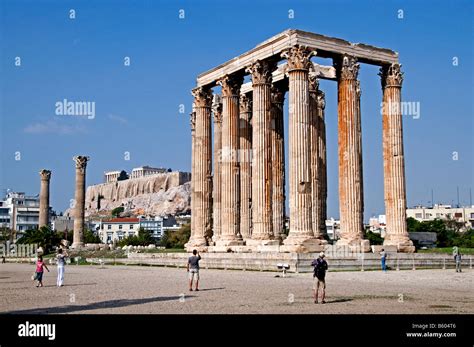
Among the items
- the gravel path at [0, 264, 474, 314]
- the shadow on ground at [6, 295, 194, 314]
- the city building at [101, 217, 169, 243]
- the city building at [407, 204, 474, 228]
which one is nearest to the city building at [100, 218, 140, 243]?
the city building at [101, 217, 169, 243]

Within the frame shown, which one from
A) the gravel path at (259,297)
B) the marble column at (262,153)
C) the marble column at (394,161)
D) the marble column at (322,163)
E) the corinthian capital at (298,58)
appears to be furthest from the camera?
the marble column at (322,163)

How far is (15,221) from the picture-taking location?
18162cm

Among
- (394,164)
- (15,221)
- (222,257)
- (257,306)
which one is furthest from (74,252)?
(15,221)

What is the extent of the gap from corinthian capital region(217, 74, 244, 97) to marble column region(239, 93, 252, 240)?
389cm

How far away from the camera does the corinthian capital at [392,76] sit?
44469 millimetres

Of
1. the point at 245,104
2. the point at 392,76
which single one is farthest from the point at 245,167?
the point at 392,76

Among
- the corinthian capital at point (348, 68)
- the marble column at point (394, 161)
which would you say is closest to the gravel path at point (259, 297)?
the marble column at point (394, 161)

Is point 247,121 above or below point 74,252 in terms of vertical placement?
above

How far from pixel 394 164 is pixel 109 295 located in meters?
27.0

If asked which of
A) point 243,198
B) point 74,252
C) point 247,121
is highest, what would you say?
point 247,121

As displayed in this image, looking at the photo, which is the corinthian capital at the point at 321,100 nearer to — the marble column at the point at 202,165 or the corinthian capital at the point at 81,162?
the marble column at the point at 202,165

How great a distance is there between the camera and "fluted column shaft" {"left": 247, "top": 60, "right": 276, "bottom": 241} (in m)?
→ 43.6

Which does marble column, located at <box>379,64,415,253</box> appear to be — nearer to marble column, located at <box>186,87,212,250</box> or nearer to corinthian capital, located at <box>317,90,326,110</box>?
corinthian capital, located at <box>317,90,326,110</box>
